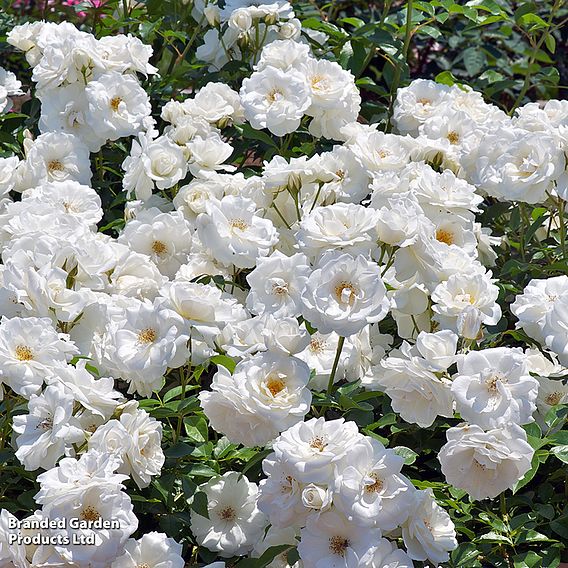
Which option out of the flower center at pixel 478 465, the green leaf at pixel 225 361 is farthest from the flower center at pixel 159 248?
the flower center at pixel 478 465

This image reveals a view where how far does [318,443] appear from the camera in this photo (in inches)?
47.6

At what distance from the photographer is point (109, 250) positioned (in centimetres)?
155

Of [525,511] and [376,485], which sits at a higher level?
[376,485]

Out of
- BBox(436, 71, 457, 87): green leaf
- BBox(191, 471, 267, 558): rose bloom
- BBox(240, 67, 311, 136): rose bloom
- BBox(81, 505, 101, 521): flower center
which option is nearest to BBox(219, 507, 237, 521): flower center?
BBox(191, 471, 267, 558): rose bloom

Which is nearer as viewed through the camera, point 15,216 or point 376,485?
point 376,485

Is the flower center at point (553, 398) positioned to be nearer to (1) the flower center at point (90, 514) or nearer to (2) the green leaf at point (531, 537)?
(2) the green leaf at point (531, 537)

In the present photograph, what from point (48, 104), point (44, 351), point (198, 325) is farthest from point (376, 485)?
point (48, 104)

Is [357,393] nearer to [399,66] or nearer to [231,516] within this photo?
[231,516]

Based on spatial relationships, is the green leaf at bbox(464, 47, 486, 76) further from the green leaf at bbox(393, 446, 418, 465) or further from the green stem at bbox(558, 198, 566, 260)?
the green leaf at bbox(393, 446, 418, 465)

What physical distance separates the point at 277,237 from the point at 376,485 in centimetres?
56

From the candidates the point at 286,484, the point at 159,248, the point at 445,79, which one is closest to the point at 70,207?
the point at 159,248

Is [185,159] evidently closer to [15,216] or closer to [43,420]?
[15,216]

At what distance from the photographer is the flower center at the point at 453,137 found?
199cm

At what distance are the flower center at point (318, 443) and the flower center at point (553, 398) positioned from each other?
0.48 metres
